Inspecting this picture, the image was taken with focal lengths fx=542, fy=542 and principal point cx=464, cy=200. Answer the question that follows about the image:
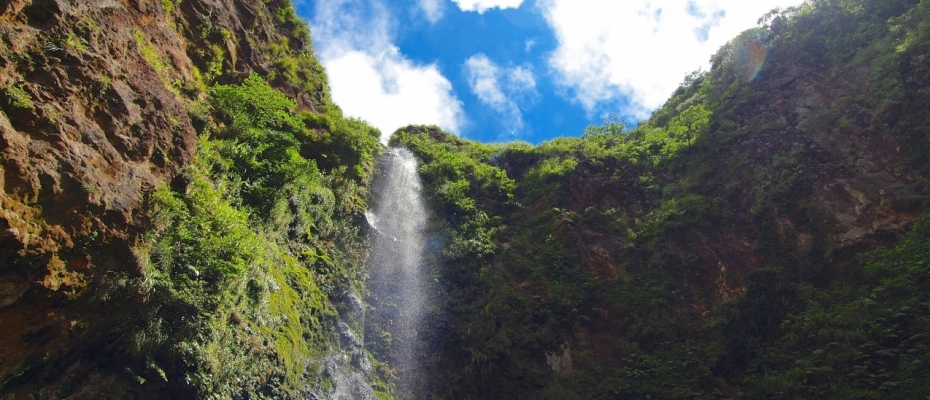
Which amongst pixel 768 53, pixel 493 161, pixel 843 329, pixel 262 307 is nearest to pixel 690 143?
pixel 768 53

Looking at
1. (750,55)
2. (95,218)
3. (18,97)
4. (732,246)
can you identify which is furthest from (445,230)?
(750,55)

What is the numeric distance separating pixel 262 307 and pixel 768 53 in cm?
2025

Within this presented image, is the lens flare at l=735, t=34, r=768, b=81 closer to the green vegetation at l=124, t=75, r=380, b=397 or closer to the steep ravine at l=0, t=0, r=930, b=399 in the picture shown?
the steep ravine at l=0, t=0, r=930, b=399

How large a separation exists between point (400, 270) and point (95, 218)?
30.2ft

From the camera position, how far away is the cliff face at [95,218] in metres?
5.87

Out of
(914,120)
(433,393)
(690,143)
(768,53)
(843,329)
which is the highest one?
(768,53)

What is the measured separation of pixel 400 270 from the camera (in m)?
15.1

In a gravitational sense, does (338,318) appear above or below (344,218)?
below

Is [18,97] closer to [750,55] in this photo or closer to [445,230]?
[445,230]

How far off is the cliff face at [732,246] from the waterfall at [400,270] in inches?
25.3

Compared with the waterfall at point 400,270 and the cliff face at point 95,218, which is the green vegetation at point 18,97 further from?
the waterfall at point 400,270

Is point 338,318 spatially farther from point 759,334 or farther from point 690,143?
point 690,143

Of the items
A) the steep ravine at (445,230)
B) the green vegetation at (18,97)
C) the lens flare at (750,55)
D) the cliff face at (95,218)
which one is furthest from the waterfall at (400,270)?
the lens flare at (750,55)

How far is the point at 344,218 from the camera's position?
1468cm
